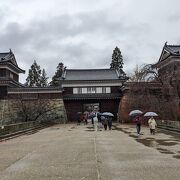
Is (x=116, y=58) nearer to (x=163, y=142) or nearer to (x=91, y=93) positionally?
(x=91, y=93)

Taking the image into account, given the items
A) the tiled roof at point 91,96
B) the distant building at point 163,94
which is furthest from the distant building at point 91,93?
the distant building at point 163,94

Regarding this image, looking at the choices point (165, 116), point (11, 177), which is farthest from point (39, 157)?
point (165, 116)

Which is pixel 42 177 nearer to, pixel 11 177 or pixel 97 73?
pixel 11 177

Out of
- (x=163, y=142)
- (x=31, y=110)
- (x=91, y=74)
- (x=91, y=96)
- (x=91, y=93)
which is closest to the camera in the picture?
(x=163, y=142)

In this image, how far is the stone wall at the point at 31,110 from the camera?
152 ft

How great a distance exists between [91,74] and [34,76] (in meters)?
36.6

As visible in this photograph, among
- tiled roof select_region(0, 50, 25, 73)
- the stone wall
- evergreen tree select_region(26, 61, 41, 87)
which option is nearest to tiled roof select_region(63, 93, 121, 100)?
the stone wall

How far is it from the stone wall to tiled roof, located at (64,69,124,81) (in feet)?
22.3

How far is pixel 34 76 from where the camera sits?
95.0m

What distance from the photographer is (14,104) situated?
158 ft

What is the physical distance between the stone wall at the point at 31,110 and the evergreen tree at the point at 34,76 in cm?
4030

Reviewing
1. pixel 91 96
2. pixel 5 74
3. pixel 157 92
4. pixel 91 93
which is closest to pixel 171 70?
pixel 157 92

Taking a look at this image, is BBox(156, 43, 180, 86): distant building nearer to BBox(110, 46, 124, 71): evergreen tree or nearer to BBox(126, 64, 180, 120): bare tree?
BBox(126, 64, 180, 120): bare tree

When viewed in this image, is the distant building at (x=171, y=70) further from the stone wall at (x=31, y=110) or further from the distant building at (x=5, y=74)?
the distant building at (x=5, y=74)
